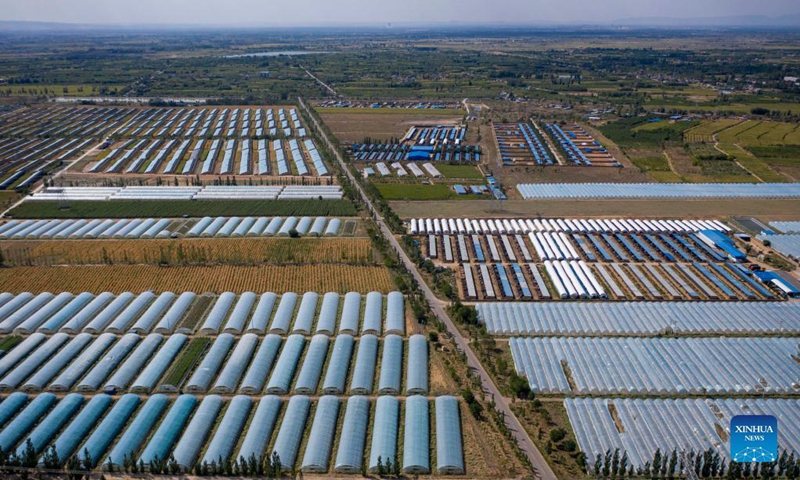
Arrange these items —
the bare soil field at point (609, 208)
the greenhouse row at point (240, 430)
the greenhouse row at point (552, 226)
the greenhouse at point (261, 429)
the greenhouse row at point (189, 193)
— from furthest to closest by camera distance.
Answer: the greenhouse row at point (189, 193)
the bare soil field at point (609, 208)
the greenhouse row at point (552, 226)
the greenhouse at point (261, 429)
the greenhouse row at point (240, 430)

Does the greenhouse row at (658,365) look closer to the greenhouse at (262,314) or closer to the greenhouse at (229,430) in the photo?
the greenhouse at (229,430)

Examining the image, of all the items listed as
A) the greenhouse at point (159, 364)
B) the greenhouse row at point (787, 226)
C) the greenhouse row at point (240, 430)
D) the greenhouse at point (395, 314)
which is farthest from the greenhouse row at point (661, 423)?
the greenhouse row at point (787, 226)

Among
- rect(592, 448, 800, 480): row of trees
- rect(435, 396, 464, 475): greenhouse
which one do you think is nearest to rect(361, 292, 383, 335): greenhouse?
rect(435, 396, 464, 475): greenhouse

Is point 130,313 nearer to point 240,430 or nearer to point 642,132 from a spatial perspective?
point 240,430

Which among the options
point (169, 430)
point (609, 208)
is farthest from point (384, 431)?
point (609, 208)

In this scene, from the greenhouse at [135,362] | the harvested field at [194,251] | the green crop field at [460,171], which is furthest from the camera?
the green crop field at [460,171]

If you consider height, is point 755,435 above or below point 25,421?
above

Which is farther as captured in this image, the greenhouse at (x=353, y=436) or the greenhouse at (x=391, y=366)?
the greenhouse at (x=391, y=366)
